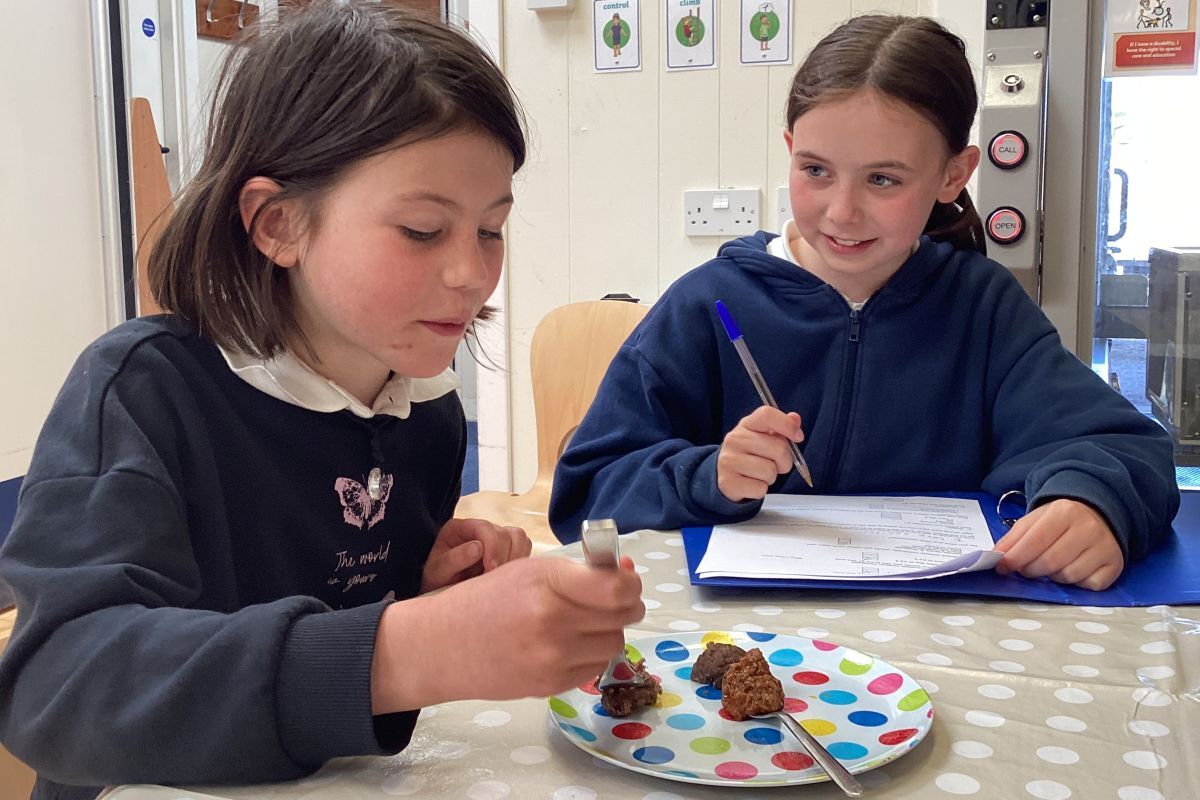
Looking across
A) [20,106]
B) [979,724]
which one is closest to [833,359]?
[979,724]

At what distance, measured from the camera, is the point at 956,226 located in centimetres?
147

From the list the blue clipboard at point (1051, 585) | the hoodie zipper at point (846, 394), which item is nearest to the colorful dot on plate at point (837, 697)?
the blue clipboard at point (1051, 585)

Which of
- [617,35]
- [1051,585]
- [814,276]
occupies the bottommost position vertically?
[1051,585]

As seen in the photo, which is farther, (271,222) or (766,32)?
(766,32)

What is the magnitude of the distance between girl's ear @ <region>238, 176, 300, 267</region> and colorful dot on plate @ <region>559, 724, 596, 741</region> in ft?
1.46

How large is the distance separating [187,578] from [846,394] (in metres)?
0.88

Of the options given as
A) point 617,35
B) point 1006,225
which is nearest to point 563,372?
point 617,35

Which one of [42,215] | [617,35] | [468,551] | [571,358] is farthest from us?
[42,215]

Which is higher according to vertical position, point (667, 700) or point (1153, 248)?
point (1153, 248)

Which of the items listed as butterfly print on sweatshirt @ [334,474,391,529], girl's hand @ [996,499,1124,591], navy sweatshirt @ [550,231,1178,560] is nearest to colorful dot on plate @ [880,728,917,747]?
girl's hand @ [996,499,1124,591]

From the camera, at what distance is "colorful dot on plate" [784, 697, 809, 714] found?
0.65 meters

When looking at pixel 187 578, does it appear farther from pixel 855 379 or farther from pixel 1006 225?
pixel 1006 225

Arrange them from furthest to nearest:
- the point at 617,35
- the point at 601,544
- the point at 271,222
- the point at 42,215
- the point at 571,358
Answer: the point at 42,215, the point at 617,35, the point at 571,358, the point at 271,222, the point at 601,544

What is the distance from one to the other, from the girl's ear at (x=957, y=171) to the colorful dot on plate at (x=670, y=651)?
83 cm
